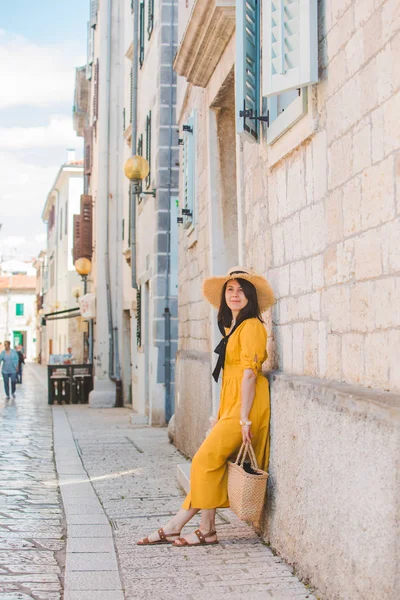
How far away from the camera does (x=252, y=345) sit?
492 centimetres

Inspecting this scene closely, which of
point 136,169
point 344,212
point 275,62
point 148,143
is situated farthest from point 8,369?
point 344,212

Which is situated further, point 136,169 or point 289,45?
point 136,169

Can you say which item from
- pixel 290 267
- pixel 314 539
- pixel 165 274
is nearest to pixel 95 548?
pixel 314 539

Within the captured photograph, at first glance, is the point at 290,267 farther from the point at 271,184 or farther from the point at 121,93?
the point at 121,93

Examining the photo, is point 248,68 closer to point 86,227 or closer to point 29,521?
point 29,521

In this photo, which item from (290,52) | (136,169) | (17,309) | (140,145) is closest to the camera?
(290,52)

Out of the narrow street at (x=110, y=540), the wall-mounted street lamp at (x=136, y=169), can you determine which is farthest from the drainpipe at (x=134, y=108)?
the narrow street at (x=110, y=540)

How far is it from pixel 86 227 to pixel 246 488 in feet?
63.3

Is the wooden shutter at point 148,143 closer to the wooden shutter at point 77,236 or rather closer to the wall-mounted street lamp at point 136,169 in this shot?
the wall-mounted street lamp at point 136,169

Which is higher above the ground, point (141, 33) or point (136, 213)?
point (141, 33)

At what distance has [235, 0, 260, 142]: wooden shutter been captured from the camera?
554 cm

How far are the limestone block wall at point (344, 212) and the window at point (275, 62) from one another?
7 cm

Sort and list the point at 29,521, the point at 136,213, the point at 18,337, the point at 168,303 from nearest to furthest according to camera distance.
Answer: the point at 29,521
the point at 168,303
the point at 136,213
the point at 18,337

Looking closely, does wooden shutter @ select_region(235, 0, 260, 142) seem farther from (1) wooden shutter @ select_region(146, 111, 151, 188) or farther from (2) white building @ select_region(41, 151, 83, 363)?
(2) white building @ select_region(41, 151, 83, 363)
